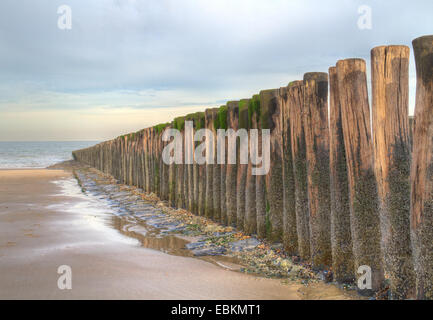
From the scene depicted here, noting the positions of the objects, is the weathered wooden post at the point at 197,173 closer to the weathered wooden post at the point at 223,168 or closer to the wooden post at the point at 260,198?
the weathered wooden post at the point at 223,168

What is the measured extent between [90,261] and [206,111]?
3434 mm

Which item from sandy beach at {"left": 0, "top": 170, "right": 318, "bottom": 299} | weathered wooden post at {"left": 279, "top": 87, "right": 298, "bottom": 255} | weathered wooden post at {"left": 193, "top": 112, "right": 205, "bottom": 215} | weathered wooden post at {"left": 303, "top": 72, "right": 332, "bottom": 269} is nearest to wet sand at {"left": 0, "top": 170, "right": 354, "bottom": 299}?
sandy beach at {"left": 0, "top": 170, "right": 318, "bottom": 299}

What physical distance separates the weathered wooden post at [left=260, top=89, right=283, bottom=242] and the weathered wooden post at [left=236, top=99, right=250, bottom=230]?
0.55m

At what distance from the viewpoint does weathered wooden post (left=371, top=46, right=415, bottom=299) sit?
286 cm

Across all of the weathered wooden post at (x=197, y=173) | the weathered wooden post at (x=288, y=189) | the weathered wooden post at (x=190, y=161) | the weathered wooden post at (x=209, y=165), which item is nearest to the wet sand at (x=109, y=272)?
the weathered wooden post at (x=288, y=189)

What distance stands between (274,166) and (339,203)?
4.45 ft

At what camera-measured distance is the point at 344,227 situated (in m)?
3.48

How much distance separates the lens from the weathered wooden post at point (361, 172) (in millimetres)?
3211

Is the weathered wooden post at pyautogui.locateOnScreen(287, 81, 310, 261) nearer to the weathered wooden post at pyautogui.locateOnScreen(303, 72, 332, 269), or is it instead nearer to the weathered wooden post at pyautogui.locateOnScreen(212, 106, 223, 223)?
the weathered wooden post at pyautogui.locateOnScreen(303, 72, 332, 269)

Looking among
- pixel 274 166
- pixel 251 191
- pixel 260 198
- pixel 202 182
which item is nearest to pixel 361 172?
pixel 274 166

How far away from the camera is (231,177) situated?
5.80 m
